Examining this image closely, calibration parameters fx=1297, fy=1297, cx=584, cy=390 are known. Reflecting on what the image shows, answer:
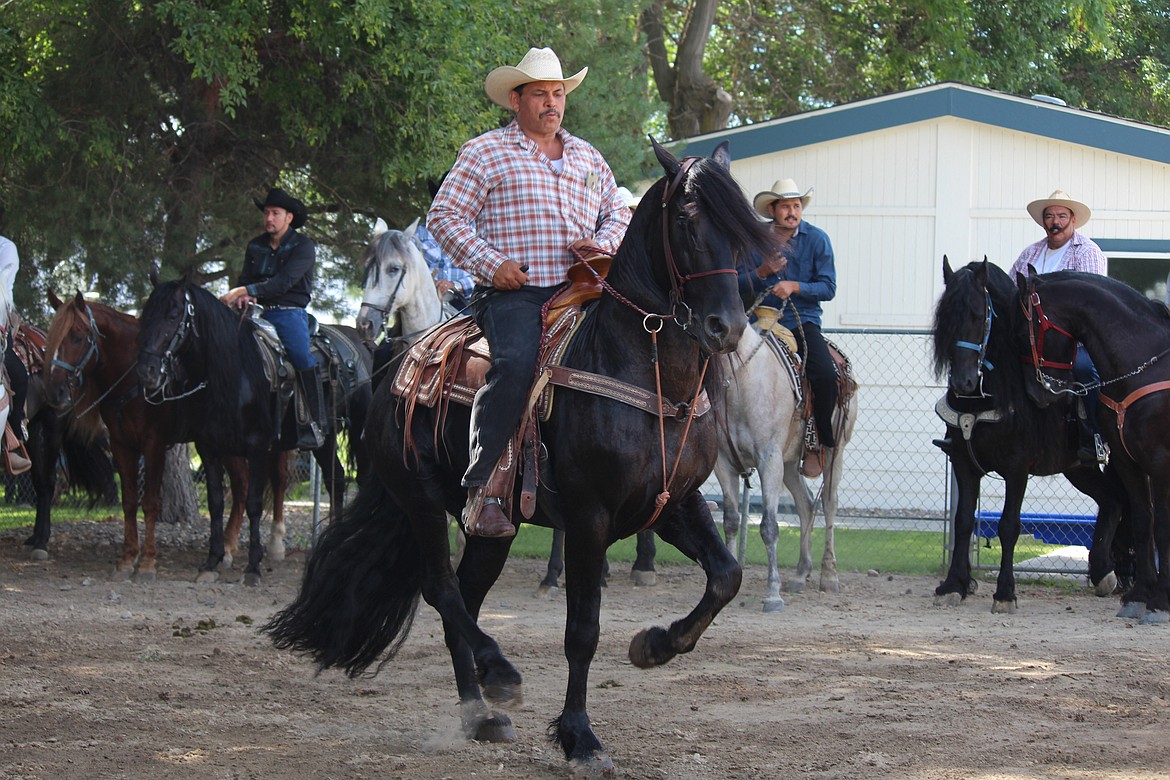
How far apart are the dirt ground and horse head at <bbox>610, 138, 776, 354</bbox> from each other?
1.75 m

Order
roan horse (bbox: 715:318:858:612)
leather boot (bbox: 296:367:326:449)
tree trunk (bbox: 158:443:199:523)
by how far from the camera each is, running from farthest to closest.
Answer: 1. tree trunk (bbox: 158:443:199:523)
2. leather boot (bbox: 296:367:326:449)
3. roan horse (bbox: 715:318:858:612)

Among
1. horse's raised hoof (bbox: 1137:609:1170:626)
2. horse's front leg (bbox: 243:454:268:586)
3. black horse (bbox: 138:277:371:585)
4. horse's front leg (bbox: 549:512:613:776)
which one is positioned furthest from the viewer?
horse's front leg (bbox: 243:454:268:586)

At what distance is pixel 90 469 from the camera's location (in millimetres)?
13539

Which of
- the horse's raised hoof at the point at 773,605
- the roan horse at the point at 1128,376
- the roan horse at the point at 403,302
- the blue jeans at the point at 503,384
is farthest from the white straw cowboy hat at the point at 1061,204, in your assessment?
the blue jeans at the point at 503,384

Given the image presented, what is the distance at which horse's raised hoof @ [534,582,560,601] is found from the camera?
1046cm

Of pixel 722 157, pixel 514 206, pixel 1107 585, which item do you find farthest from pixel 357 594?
pixel 1107 585

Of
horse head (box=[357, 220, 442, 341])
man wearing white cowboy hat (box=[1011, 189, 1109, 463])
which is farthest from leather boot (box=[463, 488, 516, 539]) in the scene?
man wearing white cowboy hat (box=[1011, 189, 1109, 463])

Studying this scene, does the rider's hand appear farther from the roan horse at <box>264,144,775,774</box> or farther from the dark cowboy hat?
the dark cowboy hat

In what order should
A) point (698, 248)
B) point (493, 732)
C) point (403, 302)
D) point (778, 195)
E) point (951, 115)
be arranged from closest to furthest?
1. point (698, 248)
2. point (493, 732)
3. point (778, 195)
4. point (403, 302)
5. point (951, 115)

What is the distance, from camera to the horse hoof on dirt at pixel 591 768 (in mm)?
4863

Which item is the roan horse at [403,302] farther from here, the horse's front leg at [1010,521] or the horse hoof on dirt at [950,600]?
the horse's front leg at [1010,521]

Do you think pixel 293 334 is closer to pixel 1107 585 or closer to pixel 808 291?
pixel 808 291

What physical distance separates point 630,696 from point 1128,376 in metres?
4.80

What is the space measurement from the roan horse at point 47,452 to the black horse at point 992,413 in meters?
7.67
